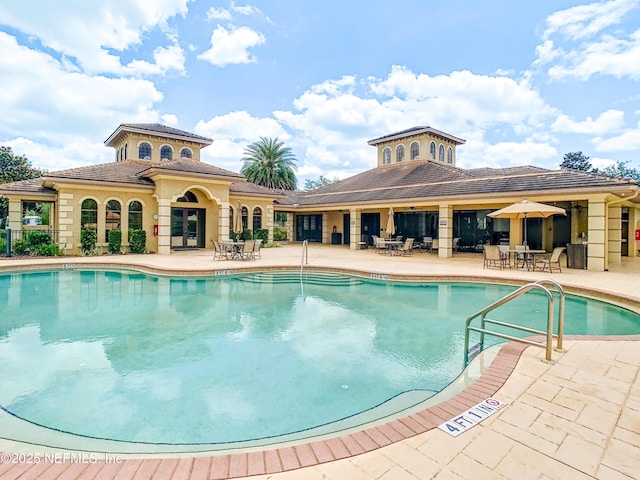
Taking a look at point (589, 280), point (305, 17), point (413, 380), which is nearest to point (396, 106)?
point (305, 17)

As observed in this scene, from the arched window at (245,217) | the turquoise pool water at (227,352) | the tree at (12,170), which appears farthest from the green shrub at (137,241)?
the tree at (12,170)

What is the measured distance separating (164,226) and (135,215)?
Result: 6.56 ft

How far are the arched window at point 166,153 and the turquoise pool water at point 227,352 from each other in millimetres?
13541

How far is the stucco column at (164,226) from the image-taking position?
17.7 metres

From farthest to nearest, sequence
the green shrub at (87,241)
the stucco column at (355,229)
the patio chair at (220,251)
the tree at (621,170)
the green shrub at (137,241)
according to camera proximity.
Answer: the tree at (621,170) < the stucco column at (355,229) < the green shrub at (137,241) < the green shrub at (87,241) < the patio chair at (220,251)

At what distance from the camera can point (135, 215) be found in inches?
734

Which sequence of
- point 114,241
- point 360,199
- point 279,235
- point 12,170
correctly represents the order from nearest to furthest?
point 114,241
point 360,199
point 12,170
point 279,235

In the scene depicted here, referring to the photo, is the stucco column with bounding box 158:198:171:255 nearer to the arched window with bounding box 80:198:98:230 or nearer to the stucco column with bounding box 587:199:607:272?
the arched window with bounding box 80:198:98:230

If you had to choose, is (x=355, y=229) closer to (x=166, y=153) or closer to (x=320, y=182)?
(x=166, y=153)

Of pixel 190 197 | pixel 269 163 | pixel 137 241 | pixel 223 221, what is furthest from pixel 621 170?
pixel 137 241

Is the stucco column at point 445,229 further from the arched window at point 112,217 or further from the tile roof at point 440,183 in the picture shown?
the arched window at point 112,217

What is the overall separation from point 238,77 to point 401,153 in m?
12.7

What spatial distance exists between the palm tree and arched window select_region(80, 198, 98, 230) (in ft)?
71.8

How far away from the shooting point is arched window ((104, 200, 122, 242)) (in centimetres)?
1788
